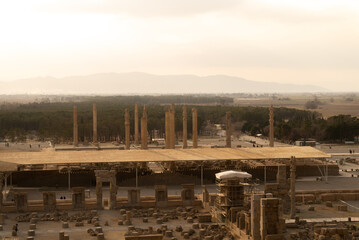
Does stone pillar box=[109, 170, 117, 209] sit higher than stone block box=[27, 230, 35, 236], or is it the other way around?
stone pillar box=[109, 170, 117, 209]

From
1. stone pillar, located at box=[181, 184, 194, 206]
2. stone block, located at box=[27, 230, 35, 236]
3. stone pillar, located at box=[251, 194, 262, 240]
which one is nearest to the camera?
stone pillar, located at box=[251, 194, 262, 240]

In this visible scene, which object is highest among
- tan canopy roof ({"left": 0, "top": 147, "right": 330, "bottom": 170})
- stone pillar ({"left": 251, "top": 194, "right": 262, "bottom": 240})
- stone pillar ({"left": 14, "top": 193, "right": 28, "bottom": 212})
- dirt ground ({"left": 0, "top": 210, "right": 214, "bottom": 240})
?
tan canopy roof ({"left": 0, "top": 147, "right": 330, "bottom": 170})

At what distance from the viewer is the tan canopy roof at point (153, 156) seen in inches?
1770

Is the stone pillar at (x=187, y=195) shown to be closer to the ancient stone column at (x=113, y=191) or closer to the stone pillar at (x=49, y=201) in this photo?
the ancient stone column at (x=113, y=191)

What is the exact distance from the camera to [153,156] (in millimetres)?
46719

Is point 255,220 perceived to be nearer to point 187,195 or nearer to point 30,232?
point 187,195

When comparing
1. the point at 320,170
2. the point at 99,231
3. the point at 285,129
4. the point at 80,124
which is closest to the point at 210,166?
the point at 320,170

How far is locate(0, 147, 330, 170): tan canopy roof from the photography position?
44969 mm

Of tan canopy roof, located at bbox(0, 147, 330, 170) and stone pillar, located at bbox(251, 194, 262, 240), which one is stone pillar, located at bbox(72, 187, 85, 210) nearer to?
tan canopy roof, located at bbox(0, 147, 330, 170)

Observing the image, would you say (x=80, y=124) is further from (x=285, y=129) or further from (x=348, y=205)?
(x=348, y=205)

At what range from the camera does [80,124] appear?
8600cm

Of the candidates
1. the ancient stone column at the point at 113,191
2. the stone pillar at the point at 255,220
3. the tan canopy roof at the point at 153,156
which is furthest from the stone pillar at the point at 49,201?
the stone pillar at the point at 255,220

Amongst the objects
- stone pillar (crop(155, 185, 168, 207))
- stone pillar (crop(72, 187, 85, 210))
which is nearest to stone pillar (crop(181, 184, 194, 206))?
stone pillar (crop(155, 185, 168, 207))

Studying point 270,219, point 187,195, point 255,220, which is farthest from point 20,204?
point 270,219
